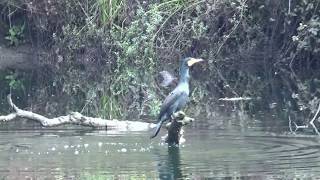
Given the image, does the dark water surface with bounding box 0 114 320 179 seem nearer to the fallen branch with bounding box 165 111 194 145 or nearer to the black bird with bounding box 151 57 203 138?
the fallen branch with bounding box 165 111 194 145

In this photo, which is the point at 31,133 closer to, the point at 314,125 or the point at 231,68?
the point at 314,125

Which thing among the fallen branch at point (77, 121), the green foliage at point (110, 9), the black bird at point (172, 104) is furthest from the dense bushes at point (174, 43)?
the black bird at point (172, 104)

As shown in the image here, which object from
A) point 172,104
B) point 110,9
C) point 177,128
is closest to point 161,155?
point 177,128

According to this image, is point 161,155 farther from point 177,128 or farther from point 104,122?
point 104,122

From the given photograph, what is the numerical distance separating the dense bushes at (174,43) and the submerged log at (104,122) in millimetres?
3736

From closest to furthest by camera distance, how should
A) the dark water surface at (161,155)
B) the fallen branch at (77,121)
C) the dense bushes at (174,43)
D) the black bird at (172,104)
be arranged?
the dark water surface at (161,155), the black bird at (172,104), the fallen branch at (77,121), the dense bushes at (174,43)

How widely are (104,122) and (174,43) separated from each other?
21.8ft

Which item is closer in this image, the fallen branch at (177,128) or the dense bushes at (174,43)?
the fallen branch at (177,128)

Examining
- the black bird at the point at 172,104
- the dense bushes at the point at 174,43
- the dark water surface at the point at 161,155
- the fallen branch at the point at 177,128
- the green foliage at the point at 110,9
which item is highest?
the green foliage at the point at 110,9

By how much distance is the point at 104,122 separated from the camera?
10.6 m

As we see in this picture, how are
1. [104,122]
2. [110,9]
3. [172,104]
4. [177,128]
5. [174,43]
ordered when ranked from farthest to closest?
1. [110,9]
2. [174,43]
3. [104,122]
4. [172,104]
5. [177,128]

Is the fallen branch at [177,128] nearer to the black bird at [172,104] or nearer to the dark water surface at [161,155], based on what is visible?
the dark water surface at [161,155]

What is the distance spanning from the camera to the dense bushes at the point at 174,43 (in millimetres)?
15508

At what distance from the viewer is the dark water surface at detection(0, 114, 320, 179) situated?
7.69 m
